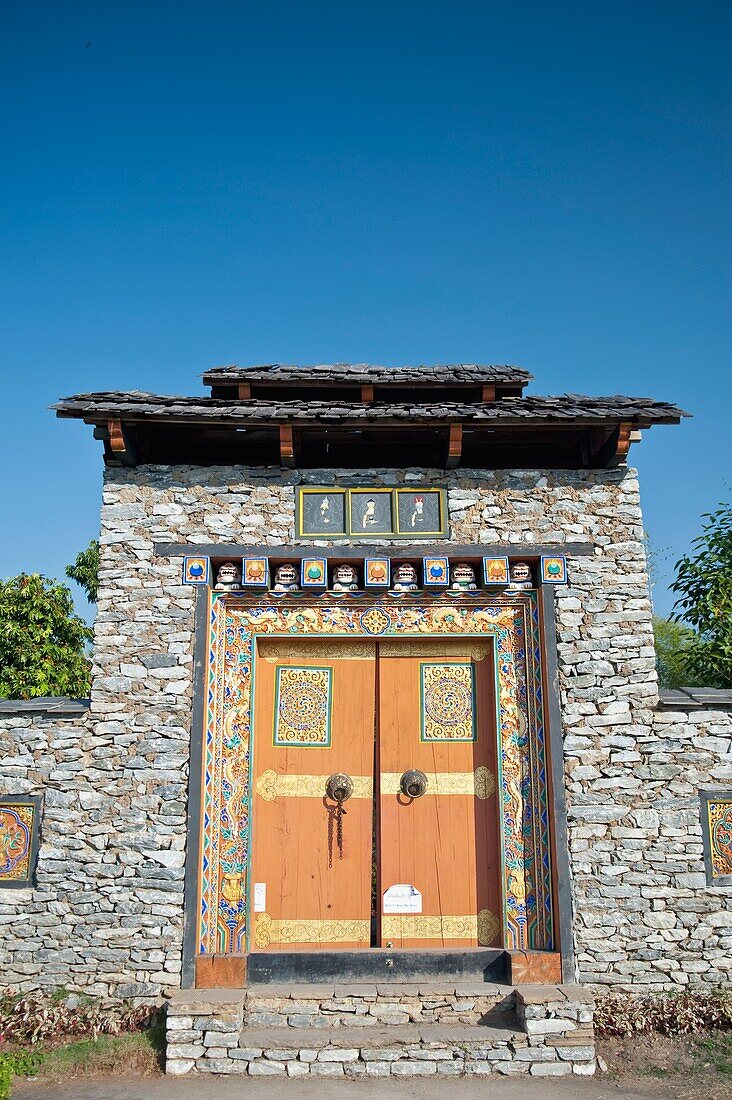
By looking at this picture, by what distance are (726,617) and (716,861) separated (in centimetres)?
380

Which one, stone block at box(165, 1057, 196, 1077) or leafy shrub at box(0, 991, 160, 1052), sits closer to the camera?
stone block at box(165, 1057, 196, 1077)

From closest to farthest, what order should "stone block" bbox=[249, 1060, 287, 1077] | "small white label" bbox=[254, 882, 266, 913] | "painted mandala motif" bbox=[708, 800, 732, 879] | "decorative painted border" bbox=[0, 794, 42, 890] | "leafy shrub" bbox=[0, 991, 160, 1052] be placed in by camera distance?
"stone block" bbox=[249, 1060, 287, 1077], "leafy shrub" bbox=[0, 991, 160, 1052], "decorative painted border" bbox=[0, 794, 42, 890], "painted mandala motif" bbox=[708, 800, 732, 879], "small white label" bbox=[254, 882, 266, 913]

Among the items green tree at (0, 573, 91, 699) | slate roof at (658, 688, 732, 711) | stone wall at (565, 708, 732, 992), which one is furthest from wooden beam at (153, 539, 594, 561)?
green tree at (0, 573, 91, 699)

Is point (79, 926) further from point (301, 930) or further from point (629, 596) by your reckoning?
point (629, 596)

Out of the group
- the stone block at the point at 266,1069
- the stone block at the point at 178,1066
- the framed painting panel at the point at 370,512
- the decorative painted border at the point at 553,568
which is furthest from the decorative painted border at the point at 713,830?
the stone block at the point at 178,1066

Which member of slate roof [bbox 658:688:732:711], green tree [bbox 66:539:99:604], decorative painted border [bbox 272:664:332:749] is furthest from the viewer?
green tree [bbox 66:539:99:604]

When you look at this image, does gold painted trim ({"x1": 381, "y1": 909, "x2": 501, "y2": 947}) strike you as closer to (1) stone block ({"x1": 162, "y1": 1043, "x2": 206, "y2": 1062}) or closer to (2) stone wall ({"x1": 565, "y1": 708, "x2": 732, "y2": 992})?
(2) stone wall ({"x1": 565, "y1": 708, "x2": 732, "y2": 992})

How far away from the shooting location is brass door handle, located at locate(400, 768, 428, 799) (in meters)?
7.32

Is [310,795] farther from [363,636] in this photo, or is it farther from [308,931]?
[363,636]

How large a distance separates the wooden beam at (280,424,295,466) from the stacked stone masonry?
0.20 m

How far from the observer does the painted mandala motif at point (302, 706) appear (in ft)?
24.4

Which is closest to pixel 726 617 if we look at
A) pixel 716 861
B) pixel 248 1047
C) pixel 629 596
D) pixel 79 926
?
pixel 629 596

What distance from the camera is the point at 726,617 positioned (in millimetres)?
10008

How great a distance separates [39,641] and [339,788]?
348 inches
